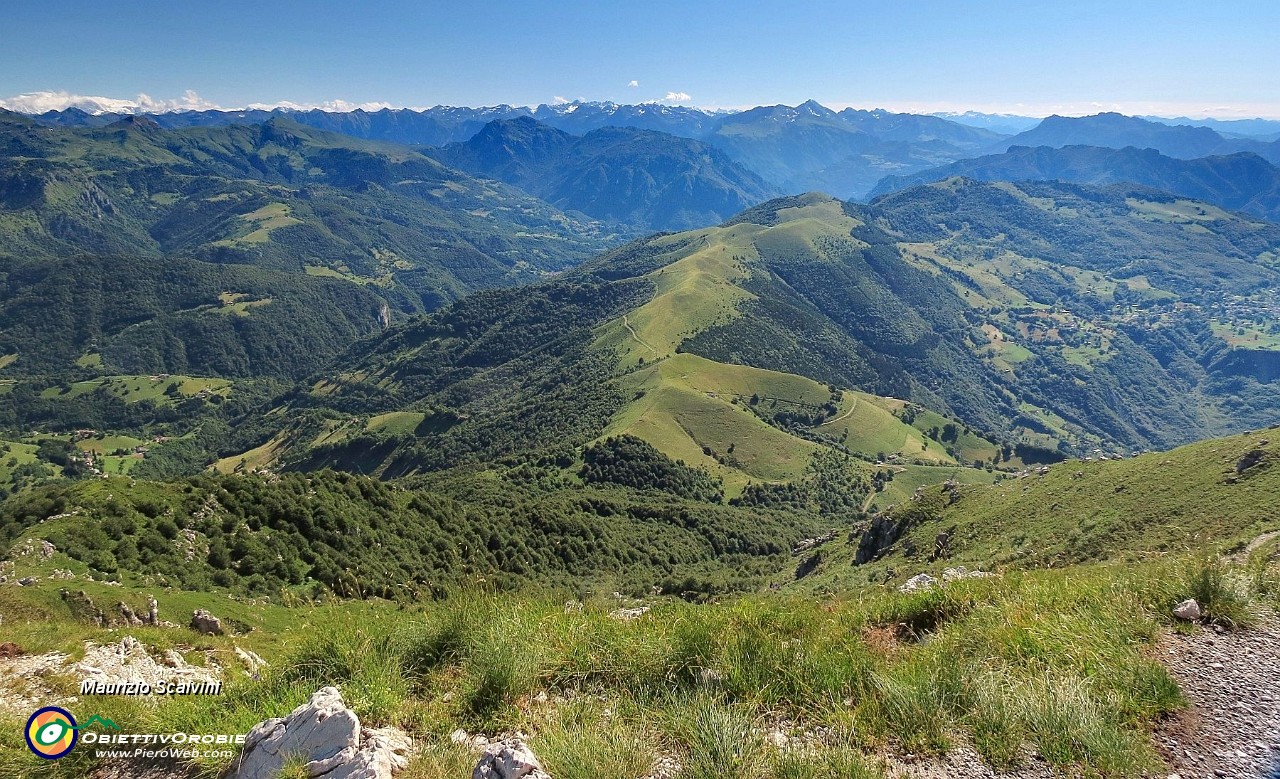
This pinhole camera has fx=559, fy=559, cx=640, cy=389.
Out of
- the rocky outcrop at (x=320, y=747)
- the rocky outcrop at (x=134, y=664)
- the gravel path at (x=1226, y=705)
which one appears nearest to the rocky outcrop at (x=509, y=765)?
the rocky outcrop at (x=320, y=747)

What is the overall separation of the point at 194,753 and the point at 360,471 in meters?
210

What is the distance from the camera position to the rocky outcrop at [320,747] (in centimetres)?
575

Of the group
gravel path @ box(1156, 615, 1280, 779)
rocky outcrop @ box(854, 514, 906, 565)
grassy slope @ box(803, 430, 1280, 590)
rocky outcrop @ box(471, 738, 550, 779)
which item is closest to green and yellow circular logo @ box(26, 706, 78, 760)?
rocky outcrop @ box(471, 738, 550, 779)

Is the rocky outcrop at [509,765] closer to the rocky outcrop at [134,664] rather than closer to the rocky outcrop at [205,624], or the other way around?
the rocky outcrop at [134,664]

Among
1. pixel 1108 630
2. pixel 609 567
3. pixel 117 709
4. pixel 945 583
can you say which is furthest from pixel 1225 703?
pixel 609 567

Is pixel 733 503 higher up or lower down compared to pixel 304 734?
lower down

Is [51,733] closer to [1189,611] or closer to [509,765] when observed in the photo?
[509,765]

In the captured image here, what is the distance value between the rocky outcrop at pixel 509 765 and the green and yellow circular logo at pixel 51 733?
4.95 metres

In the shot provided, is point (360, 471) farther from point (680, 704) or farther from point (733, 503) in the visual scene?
point (680, 704)

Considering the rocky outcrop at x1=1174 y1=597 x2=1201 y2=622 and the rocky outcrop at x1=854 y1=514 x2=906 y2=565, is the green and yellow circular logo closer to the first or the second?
the rocky outcrop at x1=1174 y1=597 x2=1201 y2=622

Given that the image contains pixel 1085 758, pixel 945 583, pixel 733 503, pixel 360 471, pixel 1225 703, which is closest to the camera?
pixel 1085 758

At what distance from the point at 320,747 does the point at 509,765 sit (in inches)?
83.3

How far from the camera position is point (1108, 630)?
823 centimetres

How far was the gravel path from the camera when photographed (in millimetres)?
6031
